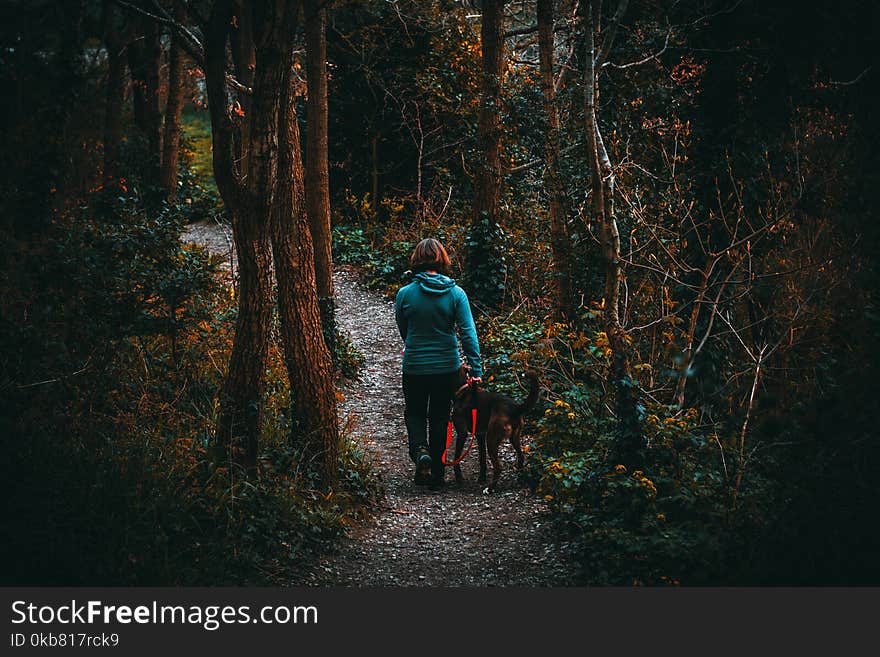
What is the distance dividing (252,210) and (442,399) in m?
2.82

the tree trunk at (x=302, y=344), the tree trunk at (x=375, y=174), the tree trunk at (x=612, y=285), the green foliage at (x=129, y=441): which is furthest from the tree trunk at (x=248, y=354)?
the tree trunk at (x=375, y=174)

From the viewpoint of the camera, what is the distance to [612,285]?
7328 mm

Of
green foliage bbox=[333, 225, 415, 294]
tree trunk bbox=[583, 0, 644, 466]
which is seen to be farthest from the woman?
green foliage bbox=[333, 225, 415, 294]

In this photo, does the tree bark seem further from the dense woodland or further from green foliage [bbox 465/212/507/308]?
green foliage [bbox 465/212/507/308]

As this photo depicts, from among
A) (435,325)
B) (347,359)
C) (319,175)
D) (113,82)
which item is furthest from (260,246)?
(113,82)

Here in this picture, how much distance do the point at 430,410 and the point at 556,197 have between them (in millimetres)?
4461

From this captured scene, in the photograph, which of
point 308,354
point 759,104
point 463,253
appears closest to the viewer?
point 308,354

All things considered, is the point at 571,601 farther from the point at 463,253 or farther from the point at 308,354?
the point at 463,253

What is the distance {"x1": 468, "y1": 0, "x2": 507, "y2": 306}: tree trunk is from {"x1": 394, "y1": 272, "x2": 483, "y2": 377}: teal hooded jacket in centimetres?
587

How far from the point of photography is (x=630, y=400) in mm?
6875

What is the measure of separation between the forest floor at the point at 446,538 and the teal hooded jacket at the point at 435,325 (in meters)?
1.27

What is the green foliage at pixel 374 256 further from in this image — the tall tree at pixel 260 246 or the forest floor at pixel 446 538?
the tall tree at pixel 260 246

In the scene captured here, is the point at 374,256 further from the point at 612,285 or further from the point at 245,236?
the point at 245,236

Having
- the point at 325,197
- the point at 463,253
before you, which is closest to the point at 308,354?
the point at 325,197
